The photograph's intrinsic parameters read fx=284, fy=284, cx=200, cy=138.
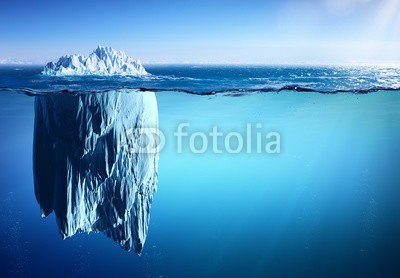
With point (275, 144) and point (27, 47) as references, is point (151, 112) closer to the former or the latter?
point (27, 47)

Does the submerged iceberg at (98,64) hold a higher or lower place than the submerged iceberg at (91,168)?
higher

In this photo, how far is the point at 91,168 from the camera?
10.1 m

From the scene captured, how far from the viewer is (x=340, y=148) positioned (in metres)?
38.5

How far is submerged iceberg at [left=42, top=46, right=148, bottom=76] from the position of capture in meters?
7.95

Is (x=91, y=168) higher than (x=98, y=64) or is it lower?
lower

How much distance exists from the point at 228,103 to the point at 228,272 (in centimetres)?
1488

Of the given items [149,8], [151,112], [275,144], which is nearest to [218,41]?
[149,8]

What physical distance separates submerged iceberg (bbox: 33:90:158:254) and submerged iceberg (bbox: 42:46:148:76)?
179cm

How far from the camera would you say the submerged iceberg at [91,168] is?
9945 millimetres

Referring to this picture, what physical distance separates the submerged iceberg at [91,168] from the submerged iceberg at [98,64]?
1786mm

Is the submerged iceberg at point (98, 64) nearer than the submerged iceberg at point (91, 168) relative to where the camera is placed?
Result: Yes

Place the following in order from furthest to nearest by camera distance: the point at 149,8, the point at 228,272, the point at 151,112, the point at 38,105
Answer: the point at 228,272 → the point at 151,112 → the point at 38,105 → the point at 149,8

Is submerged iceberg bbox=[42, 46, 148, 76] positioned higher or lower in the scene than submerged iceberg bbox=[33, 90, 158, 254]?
higher

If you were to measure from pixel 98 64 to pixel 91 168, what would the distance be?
3.68 metres
